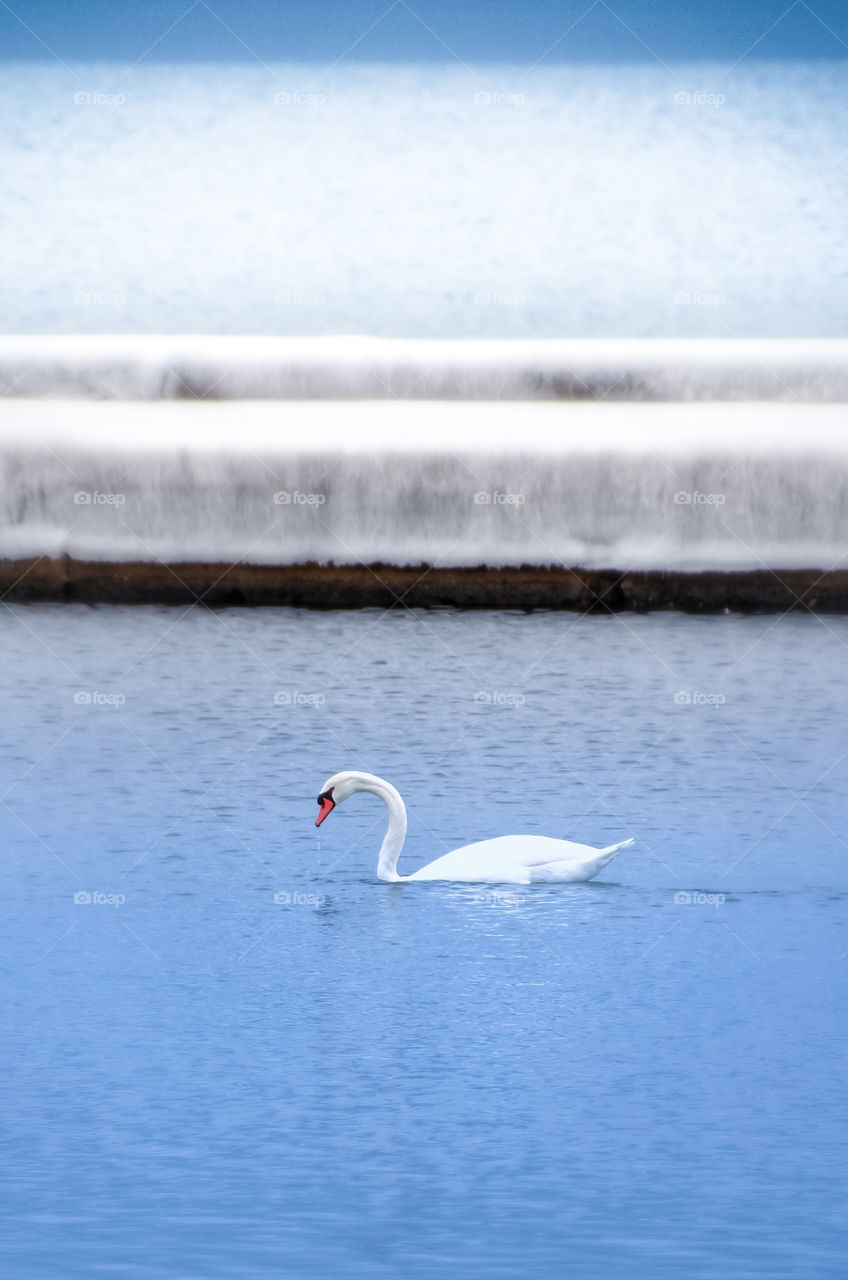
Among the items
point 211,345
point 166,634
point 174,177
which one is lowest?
point 166,634

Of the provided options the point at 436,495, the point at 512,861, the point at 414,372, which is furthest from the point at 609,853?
the point at 414,372

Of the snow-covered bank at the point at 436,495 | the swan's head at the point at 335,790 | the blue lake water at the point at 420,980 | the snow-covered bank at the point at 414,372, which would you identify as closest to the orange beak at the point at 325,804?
the swan's head at the point at 335,790

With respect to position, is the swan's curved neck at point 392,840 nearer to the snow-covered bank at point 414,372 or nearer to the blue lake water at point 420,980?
the blue lake water at point 420,980

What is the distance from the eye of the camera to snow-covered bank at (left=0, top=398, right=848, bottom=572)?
966 cm

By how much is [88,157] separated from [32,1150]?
13671mm

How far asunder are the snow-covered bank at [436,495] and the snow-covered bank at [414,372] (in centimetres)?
189

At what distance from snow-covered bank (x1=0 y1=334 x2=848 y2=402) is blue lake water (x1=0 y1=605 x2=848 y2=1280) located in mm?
5427

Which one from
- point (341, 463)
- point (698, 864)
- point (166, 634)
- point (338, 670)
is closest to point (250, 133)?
point (341, 463)

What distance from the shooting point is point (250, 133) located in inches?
609

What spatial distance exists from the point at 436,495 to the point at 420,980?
6.28m

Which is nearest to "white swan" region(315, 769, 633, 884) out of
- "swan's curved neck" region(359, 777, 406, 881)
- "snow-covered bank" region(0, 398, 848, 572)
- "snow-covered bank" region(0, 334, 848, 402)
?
"swan's curved neck" region(359, 777, 406, 881)

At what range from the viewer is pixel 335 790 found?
4.80 m

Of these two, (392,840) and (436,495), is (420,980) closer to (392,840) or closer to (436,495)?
(392,840)

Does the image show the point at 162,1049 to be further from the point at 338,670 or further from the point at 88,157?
the point at 88,157
